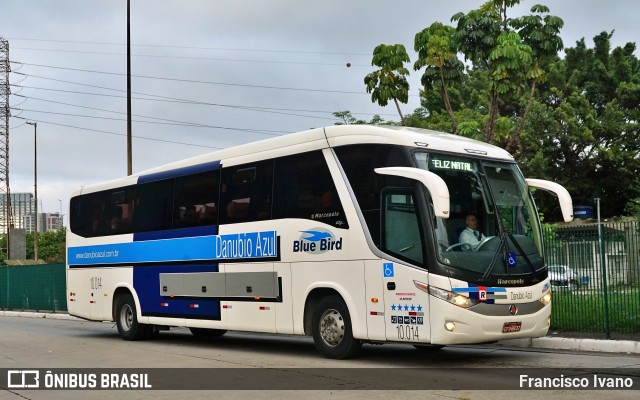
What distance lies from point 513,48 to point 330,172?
1192 cm

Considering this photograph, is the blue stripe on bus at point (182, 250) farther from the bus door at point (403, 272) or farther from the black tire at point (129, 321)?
the bus door at point (403, 272)

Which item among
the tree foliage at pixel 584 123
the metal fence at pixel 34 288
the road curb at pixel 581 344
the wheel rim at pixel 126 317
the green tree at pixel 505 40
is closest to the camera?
the road curb at pixel 581 344

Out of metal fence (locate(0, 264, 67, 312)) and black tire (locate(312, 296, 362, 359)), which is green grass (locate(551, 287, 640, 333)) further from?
metal fence (locate(0, 264, 67, 312))

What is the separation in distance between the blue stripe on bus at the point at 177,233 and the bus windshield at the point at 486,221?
5.25m

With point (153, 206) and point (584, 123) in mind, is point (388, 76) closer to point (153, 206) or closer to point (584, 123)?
point (153, 206)

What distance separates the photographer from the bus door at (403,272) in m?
11.4

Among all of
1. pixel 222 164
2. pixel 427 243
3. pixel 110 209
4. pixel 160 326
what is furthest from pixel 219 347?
pixel 427 243

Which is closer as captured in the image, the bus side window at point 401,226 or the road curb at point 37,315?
the bus side window at point 401,226

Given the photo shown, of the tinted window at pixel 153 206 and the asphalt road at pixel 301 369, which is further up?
the tinted window at pixel 153 206

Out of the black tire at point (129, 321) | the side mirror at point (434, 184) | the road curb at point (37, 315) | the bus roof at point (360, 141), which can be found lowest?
the road curb at point (37, 315)

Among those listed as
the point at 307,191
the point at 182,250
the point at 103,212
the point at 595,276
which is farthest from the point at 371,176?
the point at 103,212

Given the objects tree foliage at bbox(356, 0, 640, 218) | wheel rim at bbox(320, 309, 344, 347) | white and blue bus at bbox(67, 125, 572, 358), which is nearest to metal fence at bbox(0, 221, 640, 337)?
white and blue bus at bbox(67, 125, 572, 358)

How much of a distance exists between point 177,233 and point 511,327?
752 centimetres

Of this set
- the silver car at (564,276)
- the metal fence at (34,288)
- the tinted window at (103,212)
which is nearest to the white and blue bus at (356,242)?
the tinted window at (103,212)
